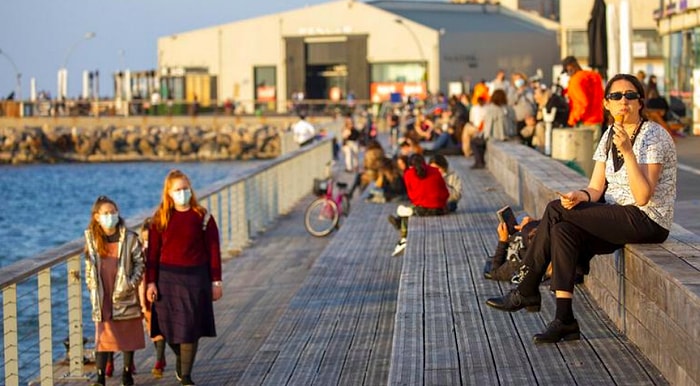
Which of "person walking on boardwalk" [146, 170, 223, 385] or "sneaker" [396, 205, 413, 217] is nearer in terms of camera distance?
"person walking on boardwalk" [146, 170, 223, 385]

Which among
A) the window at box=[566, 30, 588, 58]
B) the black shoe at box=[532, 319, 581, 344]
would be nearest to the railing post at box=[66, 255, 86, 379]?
the black shoe at box=[532, 319, 581, 344]

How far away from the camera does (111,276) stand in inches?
388

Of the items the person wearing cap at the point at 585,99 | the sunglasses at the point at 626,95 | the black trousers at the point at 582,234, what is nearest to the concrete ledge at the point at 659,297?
the black trousers at the point at 582,234

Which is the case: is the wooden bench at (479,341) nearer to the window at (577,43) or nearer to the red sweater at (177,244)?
the red sweater at (177,244)

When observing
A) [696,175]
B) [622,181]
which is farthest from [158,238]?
[696,175]

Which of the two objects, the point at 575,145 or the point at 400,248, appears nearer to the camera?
the point at 400,248

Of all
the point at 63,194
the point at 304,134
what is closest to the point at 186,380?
the point at 304,134

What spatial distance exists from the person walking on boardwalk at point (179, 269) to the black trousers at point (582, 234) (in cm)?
272

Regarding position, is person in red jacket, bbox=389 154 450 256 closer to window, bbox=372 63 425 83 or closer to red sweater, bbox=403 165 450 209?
red sweater, bbox=403 165 450 209

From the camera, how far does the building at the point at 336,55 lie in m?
A: 85.4

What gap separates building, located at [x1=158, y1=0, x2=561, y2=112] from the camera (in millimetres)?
85438

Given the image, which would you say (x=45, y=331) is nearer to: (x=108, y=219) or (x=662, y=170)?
(x=108, y=219)

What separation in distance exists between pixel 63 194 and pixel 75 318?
187 feet

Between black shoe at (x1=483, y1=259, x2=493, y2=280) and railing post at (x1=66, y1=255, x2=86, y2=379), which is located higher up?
black shoe at (x1=483, y1=259, x2=493, y2=280)
